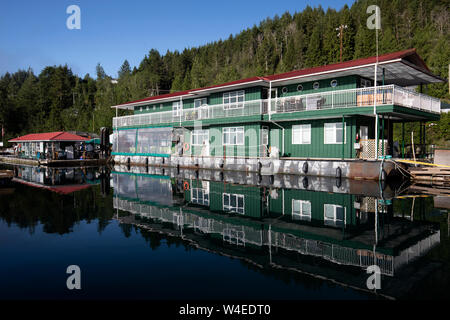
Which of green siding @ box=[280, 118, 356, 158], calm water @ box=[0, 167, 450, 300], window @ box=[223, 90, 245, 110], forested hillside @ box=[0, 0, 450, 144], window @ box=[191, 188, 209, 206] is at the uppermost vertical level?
forested hillside @ box=[0, 0, 450, 144]

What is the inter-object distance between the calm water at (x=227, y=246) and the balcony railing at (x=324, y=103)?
784 cm

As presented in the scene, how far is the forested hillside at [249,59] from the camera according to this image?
69.7 meters

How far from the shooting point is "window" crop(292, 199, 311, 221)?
1138 cm

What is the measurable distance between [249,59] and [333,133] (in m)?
86.4

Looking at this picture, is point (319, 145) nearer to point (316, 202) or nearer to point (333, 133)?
point (333, 133)

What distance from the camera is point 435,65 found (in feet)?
186

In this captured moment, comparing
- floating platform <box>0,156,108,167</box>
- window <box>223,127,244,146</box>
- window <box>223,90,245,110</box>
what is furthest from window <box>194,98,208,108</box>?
floating platform <box>0,156,108,167</box>

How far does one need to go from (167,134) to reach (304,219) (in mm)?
27124

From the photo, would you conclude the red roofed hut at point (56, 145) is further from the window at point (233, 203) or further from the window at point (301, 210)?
the window at point (301, 210)

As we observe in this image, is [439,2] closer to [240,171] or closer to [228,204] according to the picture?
[240,171]

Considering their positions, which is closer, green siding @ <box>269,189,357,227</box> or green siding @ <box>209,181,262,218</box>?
green siding @ <box>269,189,357,227</box>

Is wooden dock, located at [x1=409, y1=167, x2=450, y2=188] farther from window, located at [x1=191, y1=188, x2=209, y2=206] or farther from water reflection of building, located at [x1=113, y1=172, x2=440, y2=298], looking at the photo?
window, located at [x1=191, y1=188, x2=209, y2=206]

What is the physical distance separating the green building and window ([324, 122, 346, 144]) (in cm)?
7

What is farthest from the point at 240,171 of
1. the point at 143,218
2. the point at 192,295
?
the point at 192,295
